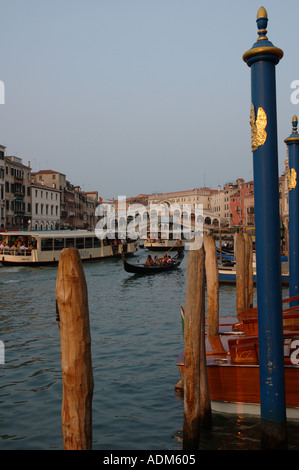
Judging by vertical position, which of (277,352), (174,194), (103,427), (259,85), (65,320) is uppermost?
(174,194)

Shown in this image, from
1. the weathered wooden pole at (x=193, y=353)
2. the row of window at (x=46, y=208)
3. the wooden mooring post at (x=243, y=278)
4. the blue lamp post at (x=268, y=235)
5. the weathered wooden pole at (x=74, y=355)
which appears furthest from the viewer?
the row of window at (x=46, y=208)

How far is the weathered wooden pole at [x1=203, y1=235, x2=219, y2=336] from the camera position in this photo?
7039 millimetres

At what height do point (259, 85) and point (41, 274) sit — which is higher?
point (259, 85)

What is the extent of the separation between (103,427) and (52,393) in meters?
1.30

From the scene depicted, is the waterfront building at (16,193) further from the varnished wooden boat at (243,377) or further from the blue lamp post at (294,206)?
the varnished wooden boat at (243,377)

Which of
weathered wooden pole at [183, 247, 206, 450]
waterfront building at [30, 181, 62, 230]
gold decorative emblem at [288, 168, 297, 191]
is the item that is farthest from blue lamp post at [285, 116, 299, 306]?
waterfront building at [30, 181, 62, 230]

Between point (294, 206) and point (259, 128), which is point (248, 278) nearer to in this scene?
point (294, 206)

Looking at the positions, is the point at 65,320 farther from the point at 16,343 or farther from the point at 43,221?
the point at 43,221

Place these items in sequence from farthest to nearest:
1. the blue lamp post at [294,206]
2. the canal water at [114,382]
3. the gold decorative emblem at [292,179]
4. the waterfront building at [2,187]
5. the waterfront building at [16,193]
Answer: the waterfront building at [16,193] → the waterfront building at [2,187] → the gold decorative emblem at [292,179] → the blue lamp post at [294,206] → the canal water at [114,382]

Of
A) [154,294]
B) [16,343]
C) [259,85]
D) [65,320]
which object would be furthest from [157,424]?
[154,294]

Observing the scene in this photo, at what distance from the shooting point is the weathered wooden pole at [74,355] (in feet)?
11.2

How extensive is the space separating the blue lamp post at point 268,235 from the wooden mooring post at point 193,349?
2.02 ft

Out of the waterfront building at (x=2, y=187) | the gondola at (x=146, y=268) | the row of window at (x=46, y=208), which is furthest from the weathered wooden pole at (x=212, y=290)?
the row of window at (x=46, y=208)

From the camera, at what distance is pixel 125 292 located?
17.2 metres
